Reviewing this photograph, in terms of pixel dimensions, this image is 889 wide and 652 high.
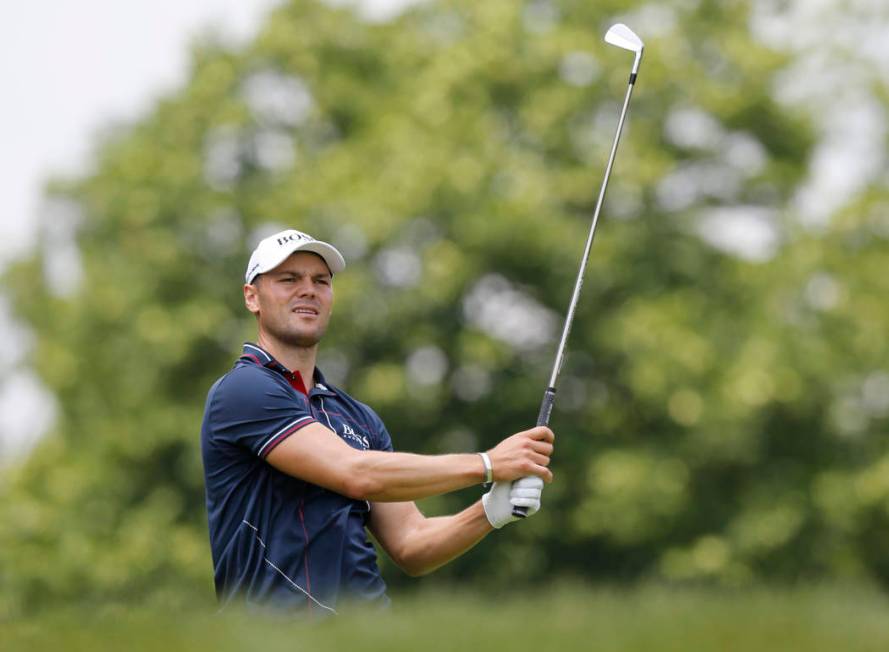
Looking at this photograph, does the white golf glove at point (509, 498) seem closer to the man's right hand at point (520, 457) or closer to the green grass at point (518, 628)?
the man's right hand at point (520, 457)

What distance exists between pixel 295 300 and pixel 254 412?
1.73 feet

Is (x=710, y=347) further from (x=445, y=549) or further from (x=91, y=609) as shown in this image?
(x=91, y=609)

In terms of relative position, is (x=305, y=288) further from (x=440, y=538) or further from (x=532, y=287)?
(x=532, y=287)

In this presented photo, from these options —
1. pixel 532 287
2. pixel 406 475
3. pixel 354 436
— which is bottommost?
pixel 406 475

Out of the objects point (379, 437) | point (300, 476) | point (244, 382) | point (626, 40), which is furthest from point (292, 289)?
point (626, 40)

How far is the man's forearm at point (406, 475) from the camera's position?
5.27 m

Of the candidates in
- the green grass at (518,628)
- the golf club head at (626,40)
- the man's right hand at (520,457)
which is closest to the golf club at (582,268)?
the golf club head at (626,40)

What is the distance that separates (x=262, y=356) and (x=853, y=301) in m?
22.3

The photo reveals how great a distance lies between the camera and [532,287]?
92.1ft

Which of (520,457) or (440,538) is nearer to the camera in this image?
(520,457)

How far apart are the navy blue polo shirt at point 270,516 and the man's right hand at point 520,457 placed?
535mm

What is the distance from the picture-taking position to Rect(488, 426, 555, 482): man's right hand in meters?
5.37

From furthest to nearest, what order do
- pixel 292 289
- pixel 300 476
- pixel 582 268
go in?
pixel 582 268 → pixel 292 289 → pixel 300 476

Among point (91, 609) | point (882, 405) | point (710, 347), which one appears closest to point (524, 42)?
point (710, 347)
